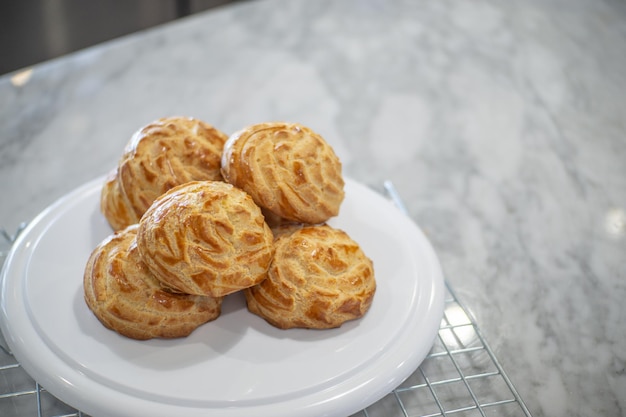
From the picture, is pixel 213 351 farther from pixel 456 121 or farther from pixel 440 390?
pixel 456 121

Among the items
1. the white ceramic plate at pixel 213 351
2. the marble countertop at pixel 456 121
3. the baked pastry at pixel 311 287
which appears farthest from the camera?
the marble countertop at pixel 456 121

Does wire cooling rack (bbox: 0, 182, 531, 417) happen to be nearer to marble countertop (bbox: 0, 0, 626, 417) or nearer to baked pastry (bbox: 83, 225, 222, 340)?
marble countertop (bbox: 0, 0, 626, 417)

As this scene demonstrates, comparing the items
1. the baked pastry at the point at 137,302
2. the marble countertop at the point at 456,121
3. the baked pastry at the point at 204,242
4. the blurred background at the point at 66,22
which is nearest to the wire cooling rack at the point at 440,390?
the marble countertop at the point at 456,121

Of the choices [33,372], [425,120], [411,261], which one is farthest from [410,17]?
[33,372]

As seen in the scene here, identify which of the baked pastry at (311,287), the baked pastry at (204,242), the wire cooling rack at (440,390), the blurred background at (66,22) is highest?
the baked pastry at (204,242)

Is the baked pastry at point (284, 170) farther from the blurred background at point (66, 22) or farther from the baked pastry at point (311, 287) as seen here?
the blurred background at point (66, 22)

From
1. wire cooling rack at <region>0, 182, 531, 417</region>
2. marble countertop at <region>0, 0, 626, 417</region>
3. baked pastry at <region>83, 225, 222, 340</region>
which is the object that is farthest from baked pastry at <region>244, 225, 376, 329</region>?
marble countertop at <region>0, 0, 626, 417</region>

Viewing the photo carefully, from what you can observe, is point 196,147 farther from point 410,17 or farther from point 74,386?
point 410,17
